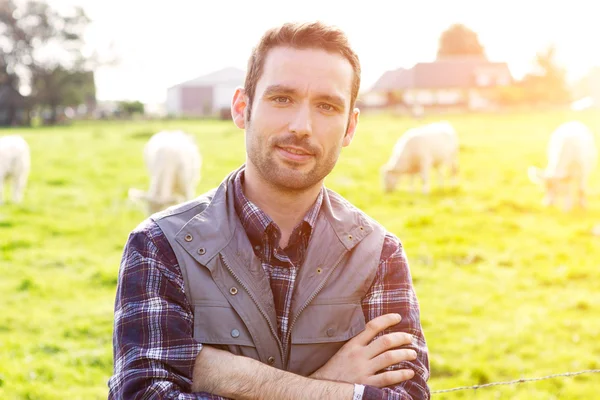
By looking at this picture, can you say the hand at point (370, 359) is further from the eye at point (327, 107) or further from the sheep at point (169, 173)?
the sheep at point (169, 173)

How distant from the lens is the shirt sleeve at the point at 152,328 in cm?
229

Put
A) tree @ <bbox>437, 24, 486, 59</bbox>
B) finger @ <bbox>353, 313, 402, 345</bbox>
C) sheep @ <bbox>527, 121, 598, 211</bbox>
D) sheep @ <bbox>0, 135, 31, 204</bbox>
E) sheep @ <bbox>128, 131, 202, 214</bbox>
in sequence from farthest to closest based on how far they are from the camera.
A: tree @ <bbox>437, 24, 486, 59</bbox> → sheep @ <bbox>527, 121, 598, 211</bbox> → sheep @ <bbox>0, 135, 31, 204</bbox> → sheep @ <bbox>128, 131, 202, 214</bbox> → finger @ <bbox>353, 313, 402, 345</bbox>

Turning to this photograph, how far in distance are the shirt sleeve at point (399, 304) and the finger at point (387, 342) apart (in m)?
0.04

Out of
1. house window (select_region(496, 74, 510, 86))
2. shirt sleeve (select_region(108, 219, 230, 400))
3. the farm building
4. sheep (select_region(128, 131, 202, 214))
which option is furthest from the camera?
house window (select_region(496, 74, 510, 86))

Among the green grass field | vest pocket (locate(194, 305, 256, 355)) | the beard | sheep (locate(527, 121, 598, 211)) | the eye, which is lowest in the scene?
the green grass field

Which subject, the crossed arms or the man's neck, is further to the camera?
the man's neck

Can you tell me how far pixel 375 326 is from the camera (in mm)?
2637

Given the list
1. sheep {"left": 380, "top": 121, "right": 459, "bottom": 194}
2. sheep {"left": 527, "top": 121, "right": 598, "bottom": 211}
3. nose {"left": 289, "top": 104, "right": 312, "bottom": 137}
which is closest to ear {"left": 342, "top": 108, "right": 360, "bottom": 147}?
nose {"left": 289, "top": 104, "right": 312, "bottom": 137}

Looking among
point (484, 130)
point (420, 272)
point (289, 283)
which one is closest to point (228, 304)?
point (289, 283)

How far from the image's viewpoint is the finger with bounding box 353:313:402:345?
262cm

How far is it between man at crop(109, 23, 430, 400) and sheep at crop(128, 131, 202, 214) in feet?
28.7

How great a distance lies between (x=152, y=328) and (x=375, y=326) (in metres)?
0.88

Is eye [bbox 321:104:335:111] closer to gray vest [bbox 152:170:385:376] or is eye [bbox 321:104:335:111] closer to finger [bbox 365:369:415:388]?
gray vest [bbox 152:170:385:376]

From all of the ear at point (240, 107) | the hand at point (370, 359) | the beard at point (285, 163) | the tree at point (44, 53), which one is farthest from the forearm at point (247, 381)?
the tree at point (44, 53)
